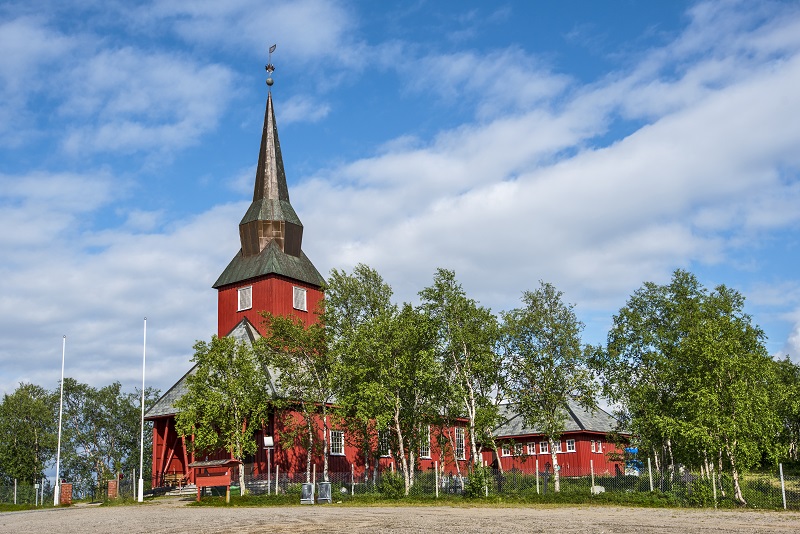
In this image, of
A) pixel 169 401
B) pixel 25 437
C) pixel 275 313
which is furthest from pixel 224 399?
pixel 25 437

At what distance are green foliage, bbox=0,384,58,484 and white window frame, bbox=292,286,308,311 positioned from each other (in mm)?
28371

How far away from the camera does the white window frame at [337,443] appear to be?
47.8m

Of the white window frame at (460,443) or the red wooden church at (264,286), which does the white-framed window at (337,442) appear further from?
the white window frame at (460,443)

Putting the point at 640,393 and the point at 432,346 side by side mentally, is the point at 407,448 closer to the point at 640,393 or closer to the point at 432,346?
the point at 432,346

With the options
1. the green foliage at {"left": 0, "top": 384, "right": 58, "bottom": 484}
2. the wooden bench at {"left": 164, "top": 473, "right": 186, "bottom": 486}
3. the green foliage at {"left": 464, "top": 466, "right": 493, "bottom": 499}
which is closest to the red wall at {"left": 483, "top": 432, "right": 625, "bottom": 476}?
the green foliage at {"left": 464, "top": 466, "right": 493, "bottom": 499}

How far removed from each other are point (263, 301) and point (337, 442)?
10.6 meters

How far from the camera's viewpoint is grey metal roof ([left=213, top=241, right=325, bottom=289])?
52219mm

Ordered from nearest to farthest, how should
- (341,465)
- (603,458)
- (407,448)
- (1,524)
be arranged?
1. (1,524)
2. (407,448)
3. (341,465)
4. (603,458)

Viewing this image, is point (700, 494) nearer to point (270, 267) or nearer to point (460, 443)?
point (460, 443)

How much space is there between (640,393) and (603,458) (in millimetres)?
20931

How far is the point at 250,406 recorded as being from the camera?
39531 mm

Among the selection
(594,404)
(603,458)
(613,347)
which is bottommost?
(603,458)

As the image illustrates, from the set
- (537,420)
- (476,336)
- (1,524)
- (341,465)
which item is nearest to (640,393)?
(537,420)

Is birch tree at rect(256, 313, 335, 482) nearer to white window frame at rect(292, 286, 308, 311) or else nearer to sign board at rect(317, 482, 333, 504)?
sign board at rect(317, 482, 333, 504)
